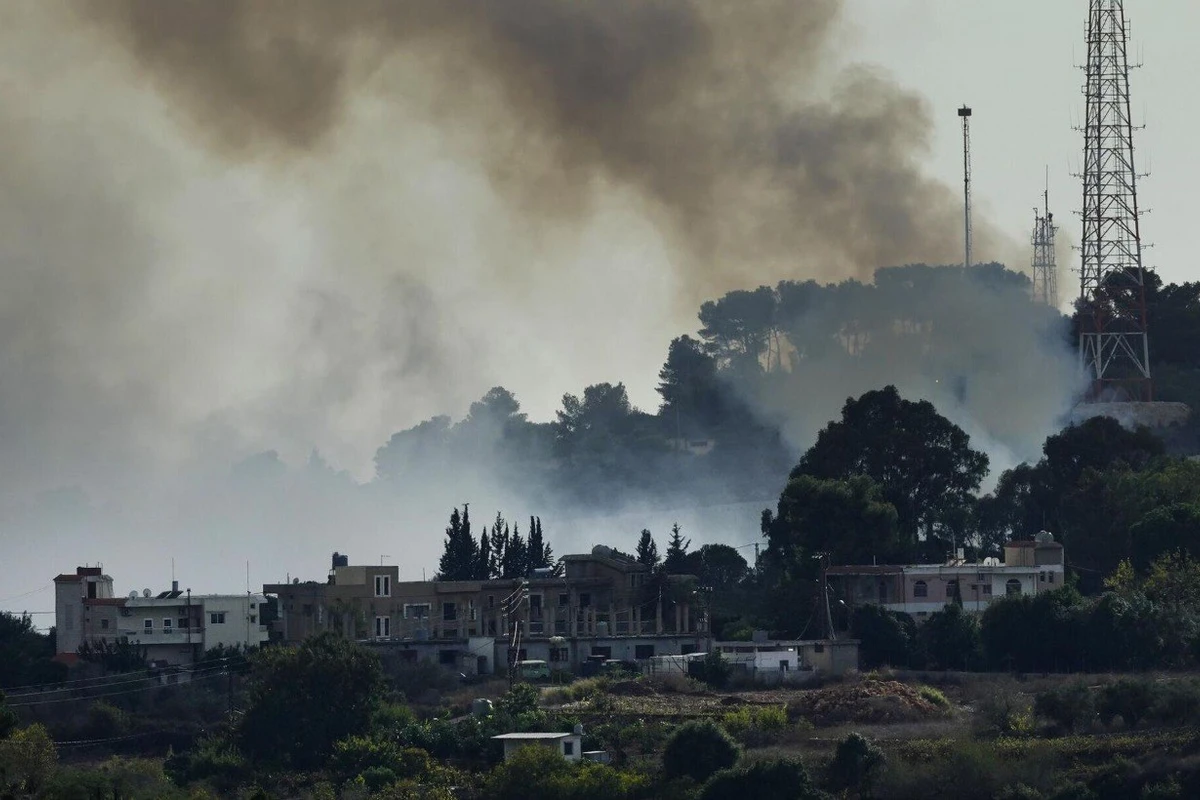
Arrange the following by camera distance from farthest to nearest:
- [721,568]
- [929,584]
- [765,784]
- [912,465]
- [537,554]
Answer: [721,568] → [537,554] → [912,465] → [929,584] → [765,784]

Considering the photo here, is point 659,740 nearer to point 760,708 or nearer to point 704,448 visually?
point 760,708

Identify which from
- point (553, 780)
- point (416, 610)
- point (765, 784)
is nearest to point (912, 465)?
point (416, 610)

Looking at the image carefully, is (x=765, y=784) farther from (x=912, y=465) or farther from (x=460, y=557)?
(x=460, y=557)

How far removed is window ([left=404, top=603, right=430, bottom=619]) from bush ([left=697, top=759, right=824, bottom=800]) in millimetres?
23687

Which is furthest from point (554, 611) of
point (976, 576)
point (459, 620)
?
point (976, 576)

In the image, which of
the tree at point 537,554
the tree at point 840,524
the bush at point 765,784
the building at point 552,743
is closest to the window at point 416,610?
the tree at point 537,554

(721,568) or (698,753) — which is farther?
(721,568)

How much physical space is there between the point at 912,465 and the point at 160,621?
25539mm

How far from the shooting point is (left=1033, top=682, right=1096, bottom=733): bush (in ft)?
206

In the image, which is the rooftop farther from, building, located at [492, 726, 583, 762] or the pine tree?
the pine tree

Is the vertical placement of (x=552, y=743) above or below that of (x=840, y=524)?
below

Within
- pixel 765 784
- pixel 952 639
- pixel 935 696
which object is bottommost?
pixel 765 784

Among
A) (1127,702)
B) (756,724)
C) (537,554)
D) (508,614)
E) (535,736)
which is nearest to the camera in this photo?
(1127,702)

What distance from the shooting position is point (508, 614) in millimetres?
79625
